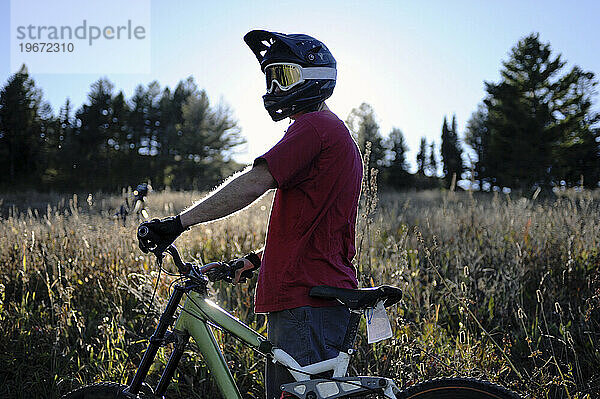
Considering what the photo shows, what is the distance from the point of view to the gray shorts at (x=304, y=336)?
221cm

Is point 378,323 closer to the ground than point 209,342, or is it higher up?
higher up

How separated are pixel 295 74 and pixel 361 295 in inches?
44.0

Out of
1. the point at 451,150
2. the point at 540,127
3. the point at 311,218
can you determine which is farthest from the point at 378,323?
the point at 451,150

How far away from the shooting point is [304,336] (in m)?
2.22

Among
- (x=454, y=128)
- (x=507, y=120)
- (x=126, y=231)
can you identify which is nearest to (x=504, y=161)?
(x=507, y=120)

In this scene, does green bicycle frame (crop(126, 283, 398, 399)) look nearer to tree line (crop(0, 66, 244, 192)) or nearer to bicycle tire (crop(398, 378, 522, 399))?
bicycle tire (crop(398, 378, 522, 399))

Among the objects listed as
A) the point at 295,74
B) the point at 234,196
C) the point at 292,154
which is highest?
the point at 295,74

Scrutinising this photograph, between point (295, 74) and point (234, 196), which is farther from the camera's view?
point (295, 74)

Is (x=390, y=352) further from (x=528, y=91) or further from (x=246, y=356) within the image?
(x=528, y=91)

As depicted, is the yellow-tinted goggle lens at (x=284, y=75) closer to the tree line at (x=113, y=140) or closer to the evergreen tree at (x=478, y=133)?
the tree line at (x=113, y=140)

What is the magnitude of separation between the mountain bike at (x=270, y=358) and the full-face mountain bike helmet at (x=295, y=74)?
88 centimetres

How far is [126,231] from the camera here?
6.07m

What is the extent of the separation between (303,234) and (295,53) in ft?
2.94

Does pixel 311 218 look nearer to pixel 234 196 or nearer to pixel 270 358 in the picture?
pixel 234 196
